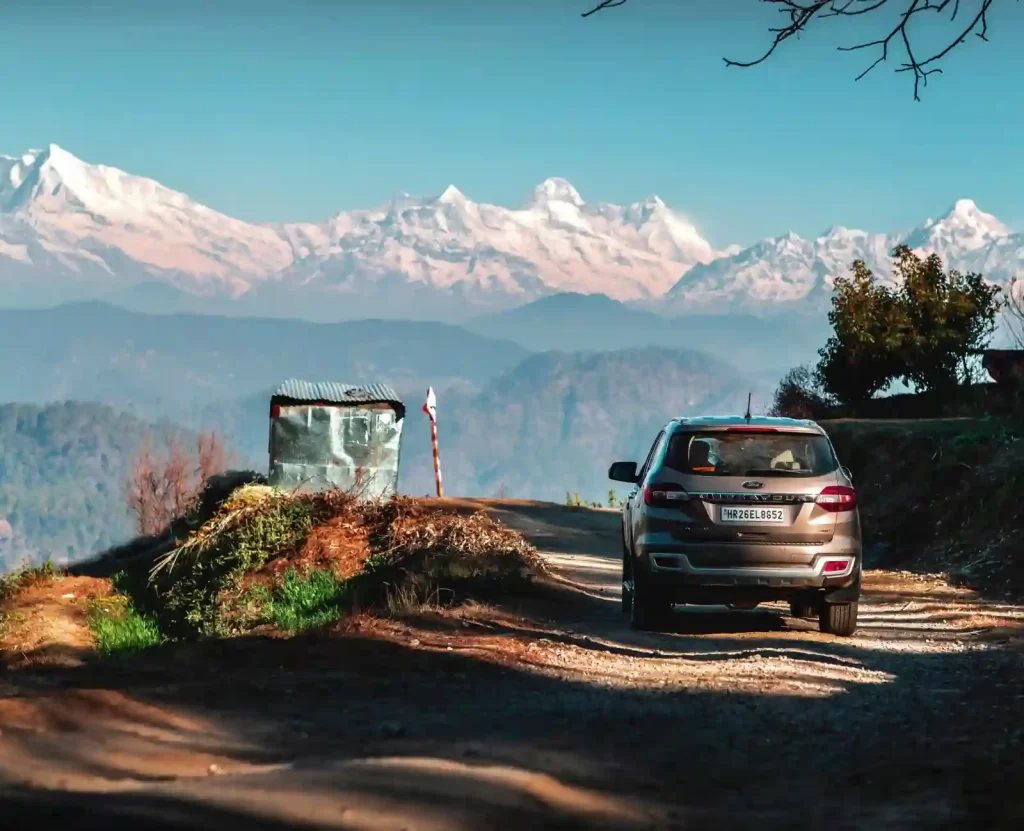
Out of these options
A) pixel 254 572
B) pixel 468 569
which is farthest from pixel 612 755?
pixel 254 572

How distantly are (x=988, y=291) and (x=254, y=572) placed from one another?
33.7 metres

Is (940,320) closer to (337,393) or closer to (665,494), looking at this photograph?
(337,393)

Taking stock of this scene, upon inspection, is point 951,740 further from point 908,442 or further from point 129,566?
point 129,566

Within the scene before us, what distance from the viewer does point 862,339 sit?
160 ft

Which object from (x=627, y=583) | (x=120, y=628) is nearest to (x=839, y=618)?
(x=627, y=583)

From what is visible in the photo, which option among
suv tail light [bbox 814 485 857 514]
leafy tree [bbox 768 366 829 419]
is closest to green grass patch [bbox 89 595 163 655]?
suv tail light [bbox 814 485 857 514]

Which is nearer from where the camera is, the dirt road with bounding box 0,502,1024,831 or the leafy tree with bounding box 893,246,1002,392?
the dirt road with bounding box 0,502,1024,831

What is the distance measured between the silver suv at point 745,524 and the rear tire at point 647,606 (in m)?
0.02

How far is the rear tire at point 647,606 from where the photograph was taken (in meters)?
13.0

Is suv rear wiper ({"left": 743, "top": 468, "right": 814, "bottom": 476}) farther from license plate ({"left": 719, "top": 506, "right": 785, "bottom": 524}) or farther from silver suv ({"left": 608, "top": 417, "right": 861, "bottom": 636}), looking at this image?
license plate ({"left": 719, "top": 506, "right": 785, "bottom": 524})

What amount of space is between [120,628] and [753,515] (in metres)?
12.5

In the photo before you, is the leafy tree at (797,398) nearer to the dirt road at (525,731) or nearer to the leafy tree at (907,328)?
the leafy tree at (907,328)

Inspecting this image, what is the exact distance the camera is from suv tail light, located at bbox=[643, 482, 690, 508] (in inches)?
503

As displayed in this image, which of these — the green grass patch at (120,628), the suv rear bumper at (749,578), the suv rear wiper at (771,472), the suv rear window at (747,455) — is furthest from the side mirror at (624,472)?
the green grass patch at (120,628)
